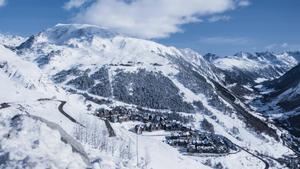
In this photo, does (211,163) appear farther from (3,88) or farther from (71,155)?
(71,155)

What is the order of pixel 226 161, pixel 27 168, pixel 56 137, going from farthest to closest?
pixel 226 161, pixel 56 137, pixel 27 168

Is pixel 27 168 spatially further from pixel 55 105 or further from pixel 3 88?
Result: pixel 3 88

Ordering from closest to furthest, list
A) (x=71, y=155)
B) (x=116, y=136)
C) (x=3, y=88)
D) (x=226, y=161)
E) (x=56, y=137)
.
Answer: (x=71, y=155) < (x=56, y=137) < (x=116, y=136) < (x=226, y=161) < (x=3, y=88)

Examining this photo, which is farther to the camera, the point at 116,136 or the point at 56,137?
the point at 116,136

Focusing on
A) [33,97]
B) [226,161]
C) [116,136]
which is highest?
[33,97]

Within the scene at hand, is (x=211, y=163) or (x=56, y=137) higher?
(x=56, y=137)

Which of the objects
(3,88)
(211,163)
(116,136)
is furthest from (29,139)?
(3,88)

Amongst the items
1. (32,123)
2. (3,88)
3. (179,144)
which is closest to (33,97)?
(3,88)

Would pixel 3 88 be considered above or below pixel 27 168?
above

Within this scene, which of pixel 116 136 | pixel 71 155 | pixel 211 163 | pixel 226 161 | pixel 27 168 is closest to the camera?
pixel 27 168
